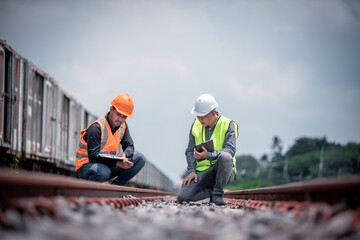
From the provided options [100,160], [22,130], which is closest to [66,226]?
A: [100,160]

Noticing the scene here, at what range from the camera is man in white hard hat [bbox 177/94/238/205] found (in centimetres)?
650

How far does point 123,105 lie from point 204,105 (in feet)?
3.89

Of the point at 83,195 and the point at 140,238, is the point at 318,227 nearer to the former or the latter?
the point at 140,238

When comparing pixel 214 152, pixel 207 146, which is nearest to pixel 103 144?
pixel 207 146

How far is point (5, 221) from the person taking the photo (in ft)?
8.10

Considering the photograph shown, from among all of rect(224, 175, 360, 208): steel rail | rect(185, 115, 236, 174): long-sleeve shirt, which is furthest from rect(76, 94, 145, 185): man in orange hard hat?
rect(224, 175, 360, 208): steel rail

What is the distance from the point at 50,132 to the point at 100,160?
6.18m

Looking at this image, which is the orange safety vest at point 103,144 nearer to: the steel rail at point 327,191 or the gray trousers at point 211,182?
the gray trousers at point 211,182

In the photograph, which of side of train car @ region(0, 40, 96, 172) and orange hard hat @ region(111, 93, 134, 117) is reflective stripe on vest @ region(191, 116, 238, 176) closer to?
orange hard hat @ region(111, 93, 134, 117)

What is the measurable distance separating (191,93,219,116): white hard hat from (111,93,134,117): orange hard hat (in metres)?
0.96

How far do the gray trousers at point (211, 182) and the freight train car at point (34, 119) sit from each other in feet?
13.3

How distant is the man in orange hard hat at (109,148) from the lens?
20.6 feet

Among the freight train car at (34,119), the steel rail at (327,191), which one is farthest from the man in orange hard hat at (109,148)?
the freight train car at (34,119)

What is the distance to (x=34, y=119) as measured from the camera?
1088 centimetres
